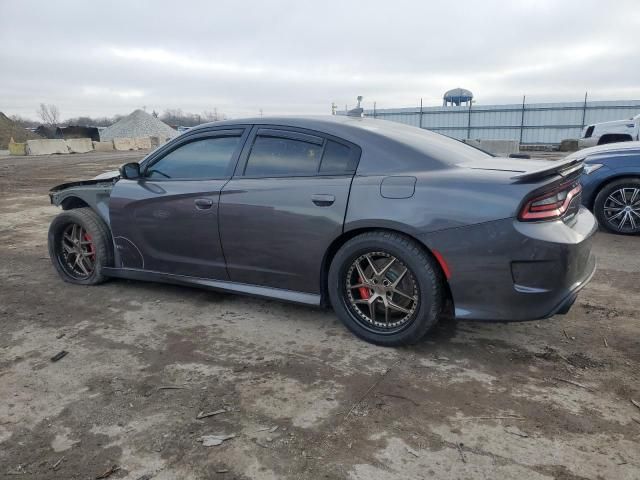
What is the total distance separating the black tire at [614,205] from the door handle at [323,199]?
4.72m

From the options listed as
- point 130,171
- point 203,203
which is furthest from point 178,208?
point 130,171

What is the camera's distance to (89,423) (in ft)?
8.02

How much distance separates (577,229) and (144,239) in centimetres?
321

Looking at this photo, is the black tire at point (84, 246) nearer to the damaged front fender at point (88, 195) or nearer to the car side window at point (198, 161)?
the damaged front fender at point (88, 195)

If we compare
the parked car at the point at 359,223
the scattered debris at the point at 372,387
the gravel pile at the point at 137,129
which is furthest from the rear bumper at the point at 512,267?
the gravel pile at the point at 137,129

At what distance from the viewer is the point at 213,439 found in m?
2.29

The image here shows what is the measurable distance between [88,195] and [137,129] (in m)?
60.7

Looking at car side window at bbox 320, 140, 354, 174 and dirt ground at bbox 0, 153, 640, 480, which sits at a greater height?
car side window at bbox 320, 140, 354, 174

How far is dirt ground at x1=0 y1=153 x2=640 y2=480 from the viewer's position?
84.0 inches

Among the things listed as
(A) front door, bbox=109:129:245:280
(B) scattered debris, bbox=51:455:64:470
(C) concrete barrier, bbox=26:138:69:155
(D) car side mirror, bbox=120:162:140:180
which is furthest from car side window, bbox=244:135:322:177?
(C) concrete barrier, bbox=26:138:69:155

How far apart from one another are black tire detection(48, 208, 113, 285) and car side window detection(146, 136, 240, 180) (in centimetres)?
77

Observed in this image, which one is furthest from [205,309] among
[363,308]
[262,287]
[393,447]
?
[393,447]

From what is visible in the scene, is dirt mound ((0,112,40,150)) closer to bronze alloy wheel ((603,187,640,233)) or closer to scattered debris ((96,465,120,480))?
bronze alloy wheel ((603,187,640,233))

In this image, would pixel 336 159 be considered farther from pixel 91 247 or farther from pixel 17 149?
pixel 17 149
